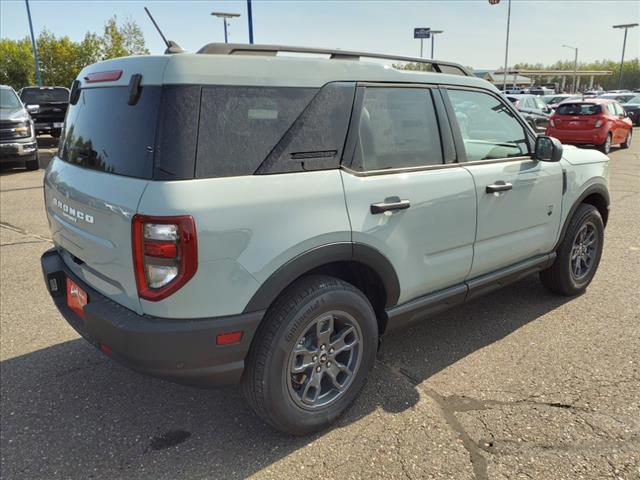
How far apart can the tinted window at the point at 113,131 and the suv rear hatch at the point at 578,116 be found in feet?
48.6

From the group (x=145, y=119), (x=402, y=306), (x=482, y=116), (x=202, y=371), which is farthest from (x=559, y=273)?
(x=145, y=119)

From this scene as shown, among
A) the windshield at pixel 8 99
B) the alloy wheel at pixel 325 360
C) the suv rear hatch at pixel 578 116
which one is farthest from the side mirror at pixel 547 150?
the suv rear hatch at pixel 578 116

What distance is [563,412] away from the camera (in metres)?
2.79

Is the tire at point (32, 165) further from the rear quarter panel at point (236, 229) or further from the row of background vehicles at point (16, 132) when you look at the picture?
the rear quarter panel at point (236, 229)

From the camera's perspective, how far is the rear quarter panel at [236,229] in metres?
2.08

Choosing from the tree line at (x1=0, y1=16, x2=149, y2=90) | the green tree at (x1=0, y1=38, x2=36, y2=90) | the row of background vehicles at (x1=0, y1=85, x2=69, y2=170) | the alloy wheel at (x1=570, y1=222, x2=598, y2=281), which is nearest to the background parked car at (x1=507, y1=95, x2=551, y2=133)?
the alloy wheel at (x1=570, y1=222, x2=598, y2=281)

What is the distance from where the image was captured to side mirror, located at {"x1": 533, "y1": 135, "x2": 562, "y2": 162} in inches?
143

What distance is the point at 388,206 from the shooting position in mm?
2660

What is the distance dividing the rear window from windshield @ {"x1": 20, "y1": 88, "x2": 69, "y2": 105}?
621 inches

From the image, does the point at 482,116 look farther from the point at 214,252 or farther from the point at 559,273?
the point at 214,252

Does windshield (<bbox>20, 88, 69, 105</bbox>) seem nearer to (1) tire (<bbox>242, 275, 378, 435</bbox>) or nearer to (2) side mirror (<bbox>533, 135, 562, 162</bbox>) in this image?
(2) side mirror (<bbox>533, 135, 562, 162</bbox>)

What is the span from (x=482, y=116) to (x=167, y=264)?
2444mm

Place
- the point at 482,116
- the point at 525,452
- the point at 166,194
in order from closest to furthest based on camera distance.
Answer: the point at 166,194 < the point at 525,452 < the point at 482,116

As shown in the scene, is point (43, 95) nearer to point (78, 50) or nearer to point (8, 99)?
point (8, 99)
